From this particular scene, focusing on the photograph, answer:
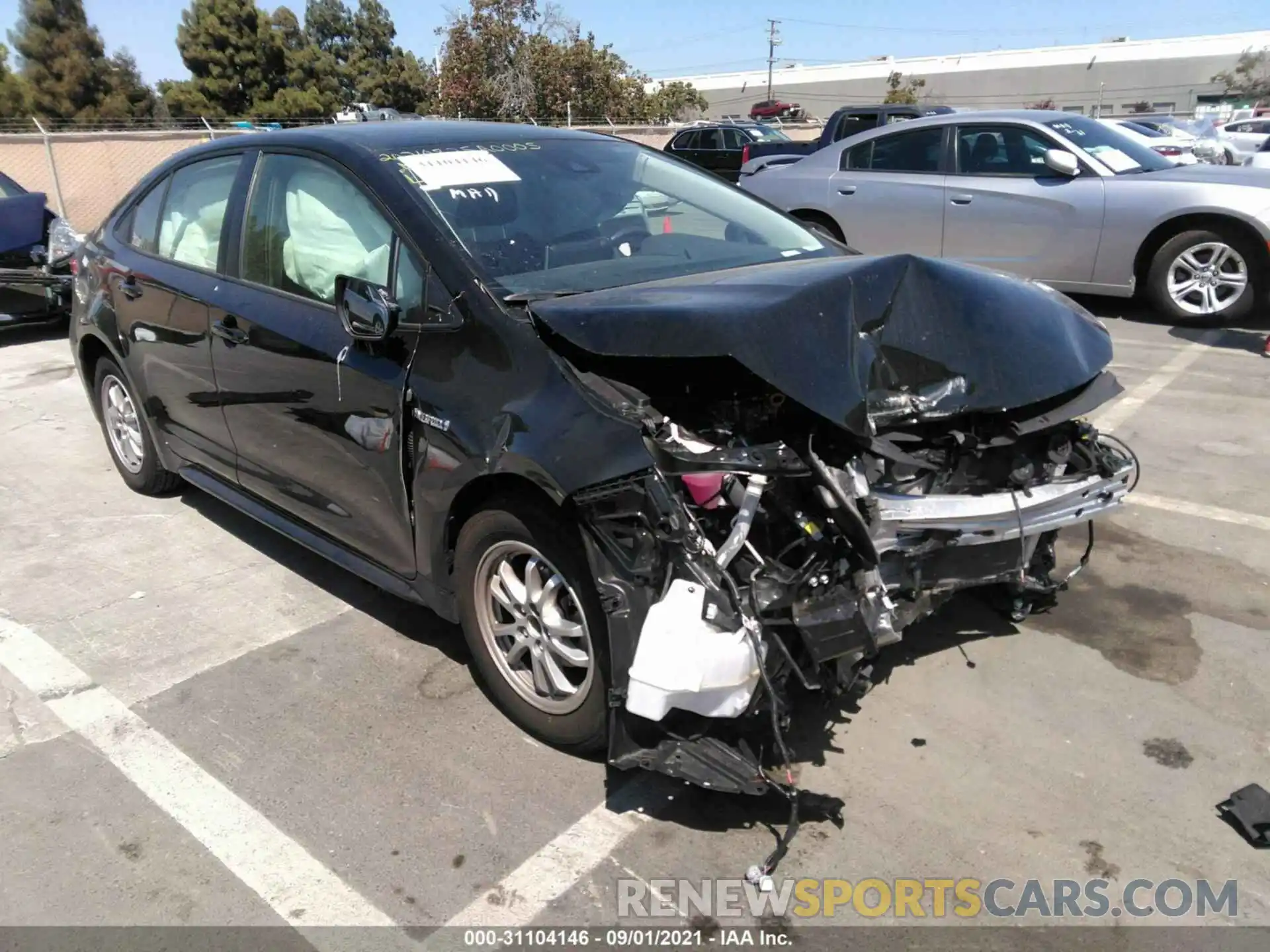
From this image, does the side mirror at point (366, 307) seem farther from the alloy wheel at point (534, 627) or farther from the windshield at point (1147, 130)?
the windshield at point (1147, 130)

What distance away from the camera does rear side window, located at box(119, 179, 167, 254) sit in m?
4.70

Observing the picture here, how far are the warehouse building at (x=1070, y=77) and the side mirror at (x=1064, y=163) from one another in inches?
2272

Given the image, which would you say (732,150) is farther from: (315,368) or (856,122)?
(315,368)

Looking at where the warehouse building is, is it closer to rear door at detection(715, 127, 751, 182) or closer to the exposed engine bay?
rear door at detection(715, 127, 751, 182)

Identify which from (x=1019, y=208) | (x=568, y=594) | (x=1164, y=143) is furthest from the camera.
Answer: (x=1164, y=143)

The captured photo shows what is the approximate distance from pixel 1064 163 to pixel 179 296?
7.12 m

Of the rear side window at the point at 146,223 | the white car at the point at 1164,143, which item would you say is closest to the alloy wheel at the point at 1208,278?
the white car at the point at 1164,143

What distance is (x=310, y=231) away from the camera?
11.9 feet

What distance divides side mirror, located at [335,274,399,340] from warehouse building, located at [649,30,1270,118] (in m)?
64.4

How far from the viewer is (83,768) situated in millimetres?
3070

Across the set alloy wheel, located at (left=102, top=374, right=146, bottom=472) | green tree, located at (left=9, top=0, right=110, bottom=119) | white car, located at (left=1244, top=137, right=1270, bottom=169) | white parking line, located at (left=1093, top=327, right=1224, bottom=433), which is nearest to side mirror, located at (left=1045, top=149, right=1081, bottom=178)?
white parking line, located at (left=1093, top=327, right=1224, bottom=433)

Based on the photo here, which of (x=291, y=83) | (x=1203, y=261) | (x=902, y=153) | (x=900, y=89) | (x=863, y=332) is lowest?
(x=1203, y=261)

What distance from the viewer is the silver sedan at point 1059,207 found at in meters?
7.83

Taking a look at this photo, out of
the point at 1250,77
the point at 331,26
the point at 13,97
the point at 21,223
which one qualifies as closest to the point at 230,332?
the point at 21,223
